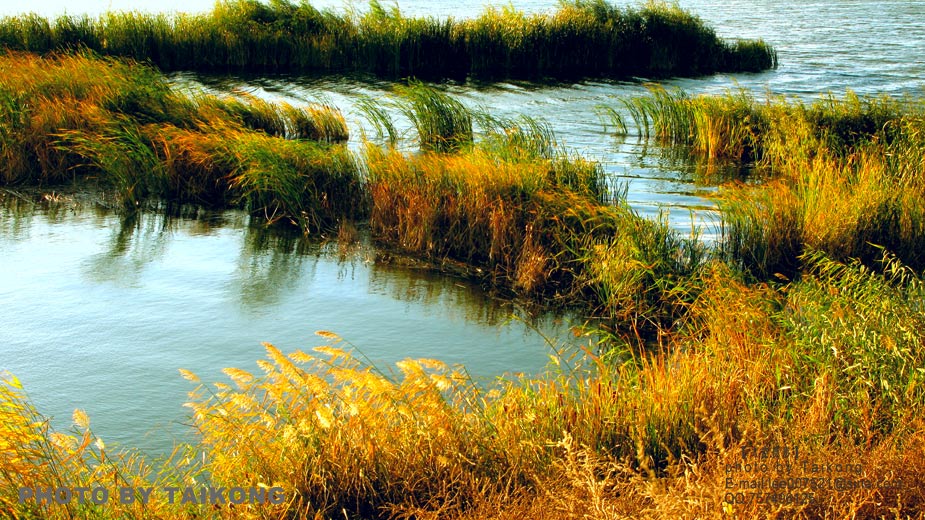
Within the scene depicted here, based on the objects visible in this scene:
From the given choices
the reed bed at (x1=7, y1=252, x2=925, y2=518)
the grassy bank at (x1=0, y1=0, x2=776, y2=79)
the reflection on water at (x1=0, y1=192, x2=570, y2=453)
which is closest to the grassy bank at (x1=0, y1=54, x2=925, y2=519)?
the reed bed at (x1=7, y1=252, x2=925, y2=518)

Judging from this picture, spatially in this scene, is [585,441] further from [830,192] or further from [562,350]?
[830,192]

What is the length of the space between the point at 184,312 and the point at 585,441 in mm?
4080

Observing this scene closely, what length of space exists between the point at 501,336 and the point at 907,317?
117 inches

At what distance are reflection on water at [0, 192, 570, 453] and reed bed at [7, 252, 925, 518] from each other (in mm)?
1227

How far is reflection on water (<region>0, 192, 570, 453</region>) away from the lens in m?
5.79

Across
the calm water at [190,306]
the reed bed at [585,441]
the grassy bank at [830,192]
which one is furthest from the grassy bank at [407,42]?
the reed bed at [585,441]

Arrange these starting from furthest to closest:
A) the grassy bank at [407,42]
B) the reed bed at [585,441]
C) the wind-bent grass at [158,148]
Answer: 1. the grassy bank at [407,42]
2. the wind-bent grass at [158,148]
3. the reed bed at [585,441]

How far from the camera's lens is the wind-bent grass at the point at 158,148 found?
928 cm

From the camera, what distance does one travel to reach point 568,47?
67.7 ft

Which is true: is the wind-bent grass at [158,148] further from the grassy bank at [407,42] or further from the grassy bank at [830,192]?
the grassy bank at [407,42]

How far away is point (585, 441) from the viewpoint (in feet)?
13.2

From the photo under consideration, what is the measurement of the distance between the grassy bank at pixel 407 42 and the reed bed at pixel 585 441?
1604cm

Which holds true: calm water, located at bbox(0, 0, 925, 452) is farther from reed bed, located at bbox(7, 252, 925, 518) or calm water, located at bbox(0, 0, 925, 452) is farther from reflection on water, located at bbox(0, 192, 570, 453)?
reed bed, located at bbox(7, 252, 925, 518)

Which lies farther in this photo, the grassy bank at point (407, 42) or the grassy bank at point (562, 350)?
the grassy bank at point (407, 42)
